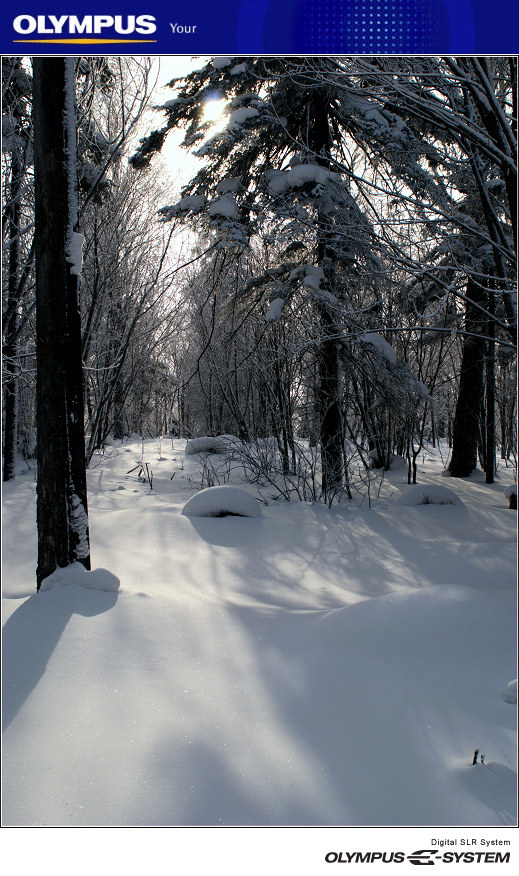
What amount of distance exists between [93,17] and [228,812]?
247 centimetres

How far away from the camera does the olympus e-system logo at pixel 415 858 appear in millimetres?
1392

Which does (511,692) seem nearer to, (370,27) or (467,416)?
(370,27)

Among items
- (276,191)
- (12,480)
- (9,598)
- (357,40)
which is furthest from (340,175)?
(12,480)

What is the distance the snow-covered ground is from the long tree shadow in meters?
0.01

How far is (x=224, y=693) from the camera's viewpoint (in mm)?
2242

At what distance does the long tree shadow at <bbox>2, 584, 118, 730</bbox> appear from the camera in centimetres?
220

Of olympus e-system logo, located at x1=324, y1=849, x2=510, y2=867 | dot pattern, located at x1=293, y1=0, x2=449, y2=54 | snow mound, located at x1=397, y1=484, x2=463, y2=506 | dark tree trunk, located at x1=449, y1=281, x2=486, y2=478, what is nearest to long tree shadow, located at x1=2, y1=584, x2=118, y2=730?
olympus e-system logo, located at x1=324, y1=849, x2=510, y2=867

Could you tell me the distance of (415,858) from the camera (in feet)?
4.59

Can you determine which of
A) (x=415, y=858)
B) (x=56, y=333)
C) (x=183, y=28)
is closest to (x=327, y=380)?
(x=56, y=333)

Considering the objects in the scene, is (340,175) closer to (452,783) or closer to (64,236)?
(64,236)

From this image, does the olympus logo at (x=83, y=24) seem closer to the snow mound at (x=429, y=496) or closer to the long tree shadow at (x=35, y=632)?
the long tree shadow at (x=35, y=632)

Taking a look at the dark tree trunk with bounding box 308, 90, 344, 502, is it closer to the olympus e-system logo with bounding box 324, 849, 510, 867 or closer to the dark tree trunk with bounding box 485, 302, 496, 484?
the dark tree trunk with bounding box 485, 302, 496, 484

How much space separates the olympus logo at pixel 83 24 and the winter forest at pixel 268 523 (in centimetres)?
133

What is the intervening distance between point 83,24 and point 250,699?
2.49 metres
